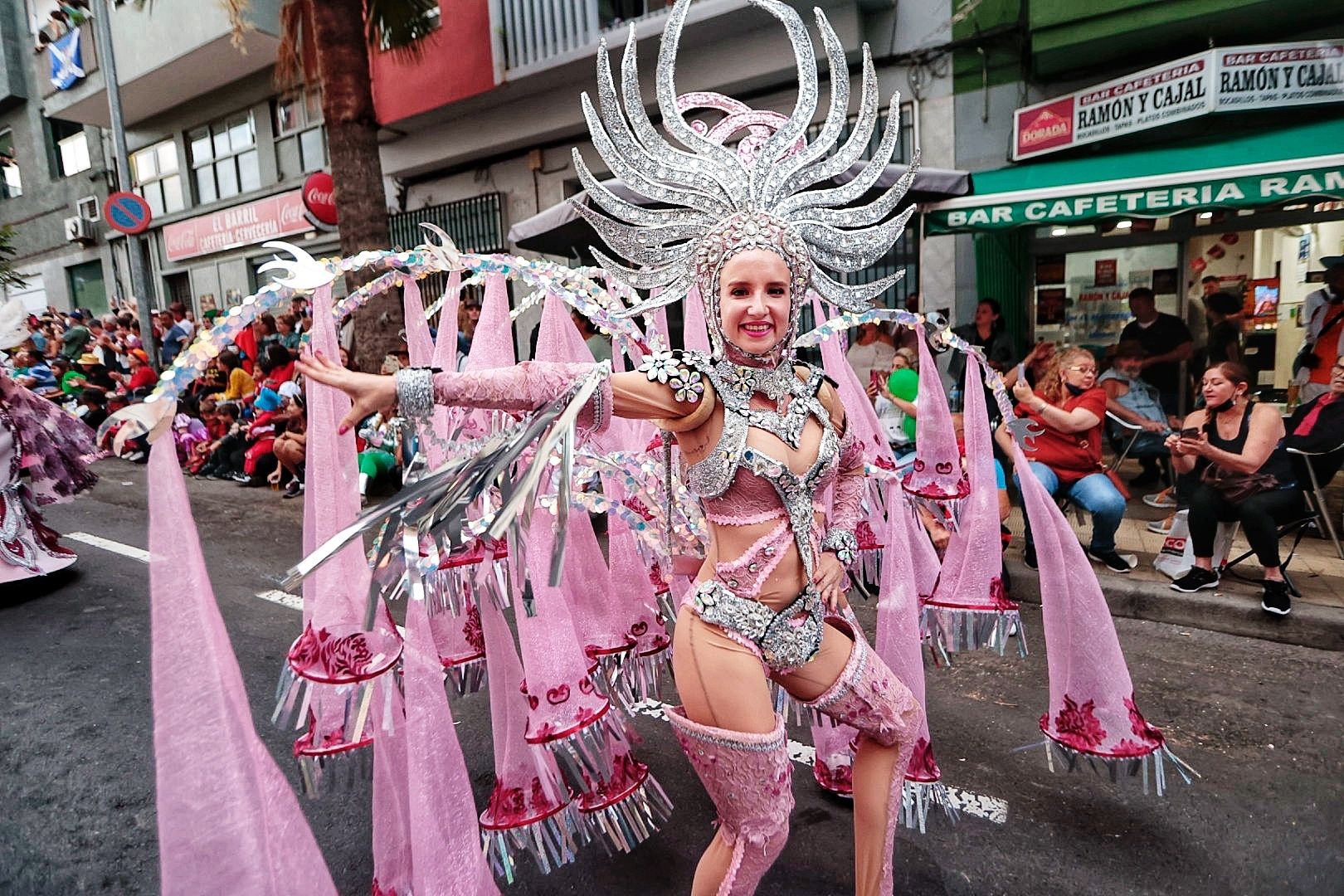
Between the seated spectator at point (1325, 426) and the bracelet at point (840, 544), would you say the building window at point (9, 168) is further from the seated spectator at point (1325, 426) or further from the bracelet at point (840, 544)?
the seated spectator at point (1325, 426)

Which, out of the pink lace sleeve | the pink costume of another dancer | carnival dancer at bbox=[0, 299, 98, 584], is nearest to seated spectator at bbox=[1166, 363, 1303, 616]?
the pink lace sleeve

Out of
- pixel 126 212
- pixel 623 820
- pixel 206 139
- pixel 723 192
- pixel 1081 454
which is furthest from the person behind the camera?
pixel 206 139

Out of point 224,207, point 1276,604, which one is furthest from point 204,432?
point 1276,604

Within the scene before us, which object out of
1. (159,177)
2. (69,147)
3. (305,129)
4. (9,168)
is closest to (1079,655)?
(305,129)

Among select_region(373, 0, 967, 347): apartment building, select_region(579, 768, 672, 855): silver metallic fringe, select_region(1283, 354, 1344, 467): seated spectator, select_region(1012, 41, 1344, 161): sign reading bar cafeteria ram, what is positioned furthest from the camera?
select_region(373, 0, 967, 347): apartment building

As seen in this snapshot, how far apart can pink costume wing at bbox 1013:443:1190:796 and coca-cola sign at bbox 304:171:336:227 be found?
38.5ft

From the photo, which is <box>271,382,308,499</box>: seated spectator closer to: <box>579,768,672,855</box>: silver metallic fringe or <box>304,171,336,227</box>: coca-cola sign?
<box>304,171,336,227</box>: coca-cola sign

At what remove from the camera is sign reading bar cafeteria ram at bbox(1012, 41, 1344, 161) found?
646 cm

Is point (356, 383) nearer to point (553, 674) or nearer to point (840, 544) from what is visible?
point (553, 674)

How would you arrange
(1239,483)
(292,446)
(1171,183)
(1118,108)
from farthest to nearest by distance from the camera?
(292,446), (1118,108), (1171,183), (1239,483)

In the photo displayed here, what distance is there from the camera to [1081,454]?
5.10m

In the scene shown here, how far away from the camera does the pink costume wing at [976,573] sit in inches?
107

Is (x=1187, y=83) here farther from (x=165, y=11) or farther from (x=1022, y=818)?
(x=165, y=11)

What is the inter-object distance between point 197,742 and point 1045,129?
29.0 ft
